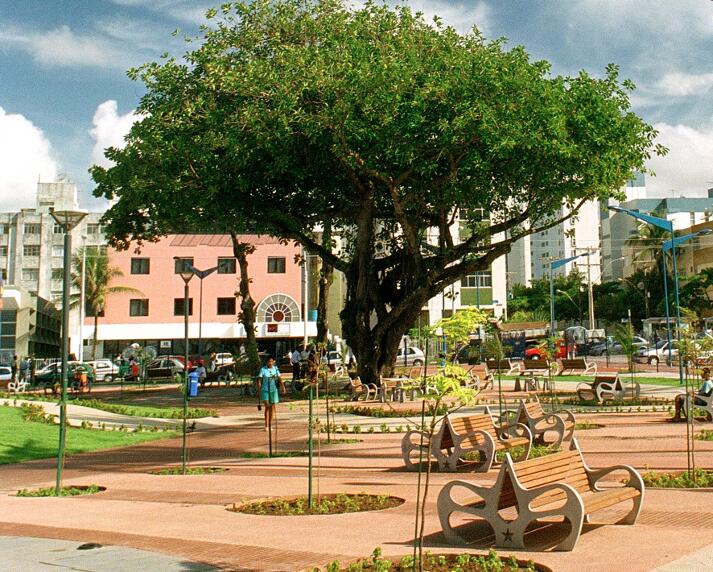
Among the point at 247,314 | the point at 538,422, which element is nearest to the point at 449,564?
the point at 538,422

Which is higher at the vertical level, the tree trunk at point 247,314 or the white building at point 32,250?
the white building at point 32,250

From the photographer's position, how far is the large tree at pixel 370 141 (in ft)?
78.8

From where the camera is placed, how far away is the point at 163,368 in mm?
44844

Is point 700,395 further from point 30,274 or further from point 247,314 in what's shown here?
point 30,274

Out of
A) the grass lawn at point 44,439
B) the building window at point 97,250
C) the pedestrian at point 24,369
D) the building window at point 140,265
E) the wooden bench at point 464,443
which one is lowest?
the grass lawn at point 44,439

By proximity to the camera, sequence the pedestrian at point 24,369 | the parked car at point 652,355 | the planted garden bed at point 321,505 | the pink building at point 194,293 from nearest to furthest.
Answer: the planted garden bed at point 321,505
the pedestrian at point 24,369
the parked car at point 652,355
the pink building at point 194,293

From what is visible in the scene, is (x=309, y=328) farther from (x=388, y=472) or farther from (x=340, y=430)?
(x=388, y=472)

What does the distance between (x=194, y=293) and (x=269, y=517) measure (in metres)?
52.7

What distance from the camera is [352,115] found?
24.4 metres

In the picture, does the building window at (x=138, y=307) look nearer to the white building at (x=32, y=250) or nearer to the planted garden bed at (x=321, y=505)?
the white building at (x=32, y=250)

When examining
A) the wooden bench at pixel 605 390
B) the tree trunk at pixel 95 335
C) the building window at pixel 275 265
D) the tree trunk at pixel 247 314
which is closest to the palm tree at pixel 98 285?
the tree trunk at pixel 95 335

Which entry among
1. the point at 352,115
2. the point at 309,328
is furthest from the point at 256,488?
the point at 309,328

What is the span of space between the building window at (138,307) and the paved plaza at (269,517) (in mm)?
44362

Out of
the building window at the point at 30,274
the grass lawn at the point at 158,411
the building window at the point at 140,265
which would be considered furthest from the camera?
the building window at the point at 30,274
